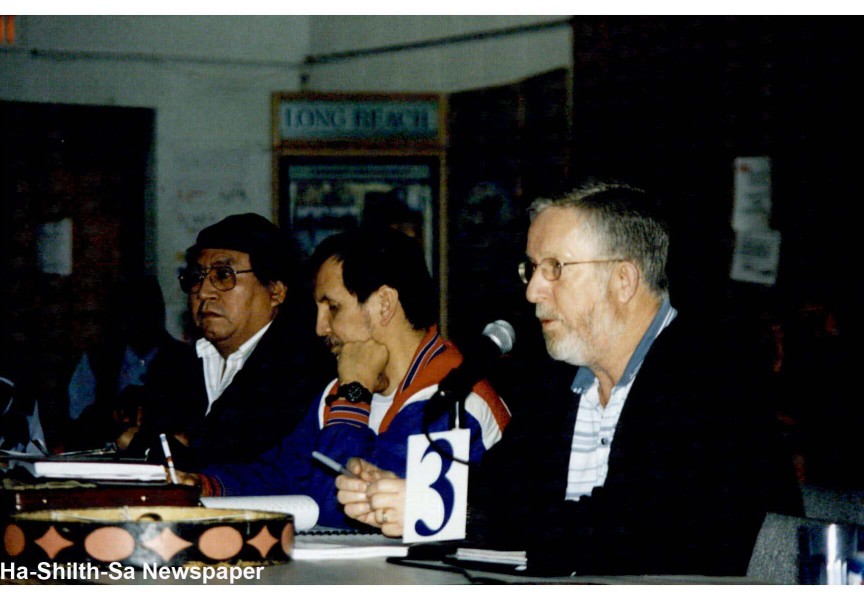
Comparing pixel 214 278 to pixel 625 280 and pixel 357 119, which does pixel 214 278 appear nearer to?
pixel 625 280

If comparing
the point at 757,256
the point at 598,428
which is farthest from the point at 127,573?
the point at 757,256

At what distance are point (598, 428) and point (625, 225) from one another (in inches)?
14.5

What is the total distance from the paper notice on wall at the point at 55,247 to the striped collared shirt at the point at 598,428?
461 centimetres

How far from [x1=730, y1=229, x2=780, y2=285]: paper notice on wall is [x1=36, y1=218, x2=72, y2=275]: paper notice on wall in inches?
141

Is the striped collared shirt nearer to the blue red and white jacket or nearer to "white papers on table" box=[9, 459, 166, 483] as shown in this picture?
the blue red and white jacket

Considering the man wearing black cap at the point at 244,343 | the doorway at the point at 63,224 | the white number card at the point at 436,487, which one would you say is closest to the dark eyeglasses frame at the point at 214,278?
the man wearing black cap at the point at 244,343

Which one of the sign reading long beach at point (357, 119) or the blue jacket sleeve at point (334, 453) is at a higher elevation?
the sign reading long beach at point (357, 119)

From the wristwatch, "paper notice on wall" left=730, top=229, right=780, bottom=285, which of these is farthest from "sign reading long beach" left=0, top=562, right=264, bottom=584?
"paper notice on wall" left=730, top=229, right=780, bottom=285

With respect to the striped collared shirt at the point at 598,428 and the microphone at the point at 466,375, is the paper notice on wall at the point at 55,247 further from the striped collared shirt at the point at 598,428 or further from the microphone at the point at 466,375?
the microphone at the point at 466,375

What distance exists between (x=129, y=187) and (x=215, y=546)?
505cm

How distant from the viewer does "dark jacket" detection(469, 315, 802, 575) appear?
1.94m

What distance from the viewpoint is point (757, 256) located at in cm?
408

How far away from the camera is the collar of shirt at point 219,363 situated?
11.5ft

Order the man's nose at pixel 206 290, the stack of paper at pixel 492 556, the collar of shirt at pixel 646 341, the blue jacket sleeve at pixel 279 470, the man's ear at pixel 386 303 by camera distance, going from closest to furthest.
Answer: the stack of paper at pixel 492 556
the collar of shirt at pixel 646 341
the blue jacket sleeve at pixel 279 470
the man's ear at pixel 386 303
the man's nose at pixel 206 290
